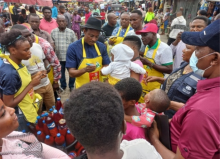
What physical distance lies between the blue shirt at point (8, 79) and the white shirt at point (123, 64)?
1.18 meters

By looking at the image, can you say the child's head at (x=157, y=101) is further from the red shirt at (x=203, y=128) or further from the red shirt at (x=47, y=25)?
the red shirt at (x=47, y=25)

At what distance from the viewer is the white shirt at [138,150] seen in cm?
88

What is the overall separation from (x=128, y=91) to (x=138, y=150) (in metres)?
0.68

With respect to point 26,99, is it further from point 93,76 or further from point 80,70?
point 93,76

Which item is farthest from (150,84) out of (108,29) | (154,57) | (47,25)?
(47,25)

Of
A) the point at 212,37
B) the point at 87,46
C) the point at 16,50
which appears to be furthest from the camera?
the point at 87,46

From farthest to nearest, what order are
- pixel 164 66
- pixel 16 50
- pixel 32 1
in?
pixel 32 1
pixel 164 66
pixel 16 50

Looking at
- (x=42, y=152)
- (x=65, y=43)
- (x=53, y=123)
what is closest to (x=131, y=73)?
(x=53, y=123)

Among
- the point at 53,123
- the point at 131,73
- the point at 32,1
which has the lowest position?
the point at 53,123

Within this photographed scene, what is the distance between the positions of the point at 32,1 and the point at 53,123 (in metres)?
6.52

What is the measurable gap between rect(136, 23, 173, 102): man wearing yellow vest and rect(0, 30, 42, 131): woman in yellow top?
69.8 inches

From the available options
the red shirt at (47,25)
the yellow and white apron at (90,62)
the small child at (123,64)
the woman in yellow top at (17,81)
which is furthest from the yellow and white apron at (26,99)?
the red shirt at (47,25)

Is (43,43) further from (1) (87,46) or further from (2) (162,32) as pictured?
(2) (162,32)

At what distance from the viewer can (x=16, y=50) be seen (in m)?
2.11
